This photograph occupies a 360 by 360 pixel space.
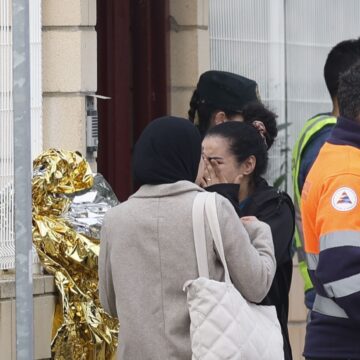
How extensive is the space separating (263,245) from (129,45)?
13.1 ft

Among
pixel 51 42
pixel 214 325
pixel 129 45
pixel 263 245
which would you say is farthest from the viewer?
pixel 129 45

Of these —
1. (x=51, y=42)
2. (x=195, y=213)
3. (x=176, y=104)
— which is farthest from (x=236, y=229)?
(x=176, y=104)

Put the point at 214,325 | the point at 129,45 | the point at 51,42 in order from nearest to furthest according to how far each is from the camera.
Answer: the point at 214,325 < the point at 51,42 < the point at 129,45

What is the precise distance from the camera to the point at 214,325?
4.80 m

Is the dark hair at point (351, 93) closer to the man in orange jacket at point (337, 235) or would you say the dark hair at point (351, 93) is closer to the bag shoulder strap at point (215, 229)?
the man in orange jacket at point (337, 235)

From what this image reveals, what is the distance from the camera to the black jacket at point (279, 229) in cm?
577

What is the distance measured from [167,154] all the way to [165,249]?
37cm

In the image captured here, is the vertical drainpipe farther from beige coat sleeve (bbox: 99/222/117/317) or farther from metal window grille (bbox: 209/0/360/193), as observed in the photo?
metal window grille (bbox: 209/0/360/193)

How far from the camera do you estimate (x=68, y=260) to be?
699 centimetres

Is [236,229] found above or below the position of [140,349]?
above

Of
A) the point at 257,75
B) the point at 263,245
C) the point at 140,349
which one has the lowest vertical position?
the point at 140,349

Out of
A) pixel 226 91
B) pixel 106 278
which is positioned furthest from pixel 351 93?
pixel 226 91

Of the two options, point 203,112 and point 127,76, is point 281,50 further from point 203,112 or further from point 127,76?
point 203,112

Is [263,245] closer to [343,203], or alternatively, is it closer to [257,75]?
[343,203]
